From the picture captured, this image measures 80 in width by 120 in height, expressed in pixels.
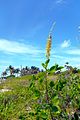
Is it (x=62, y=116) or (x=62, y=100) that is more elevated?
(x=62, y=100)

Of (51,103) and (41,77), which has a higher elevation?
(41,77)

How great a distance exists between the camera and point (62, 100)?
11.8m

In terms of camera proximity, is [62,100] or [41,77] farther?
[62,100]

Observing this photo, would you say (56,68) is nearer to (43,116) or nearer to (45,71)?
(45,71)

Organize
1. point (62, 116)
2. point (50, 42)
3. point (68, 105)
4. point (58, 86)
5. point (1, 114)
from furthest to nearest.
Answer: point (1, 114) < point (68, 105) < point (62, 116) < point (58, 86) < point (50, 42)

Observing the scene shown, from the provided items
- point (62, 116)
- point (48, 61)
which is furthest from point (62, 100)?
point (48, 61)

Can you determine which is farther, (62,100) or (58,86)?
(62,100)

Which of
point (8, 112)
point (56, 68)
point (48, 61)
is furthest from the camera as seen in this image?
point (8, 112)

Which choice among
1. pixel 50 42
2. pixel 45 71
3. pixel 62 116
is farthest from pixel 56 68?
pixel 62 116

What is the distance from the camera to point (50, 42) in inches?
219

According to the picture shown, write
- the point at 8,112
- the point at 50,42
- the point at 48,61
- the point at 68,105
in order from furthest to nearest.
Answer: the point at 8,112, the point at 68,105, the point at 48,61, the point at 50,42

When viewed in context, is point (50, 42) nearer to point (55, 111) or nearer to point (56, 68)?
point (56, 68)

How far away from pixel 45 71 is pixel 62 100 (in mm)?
5552

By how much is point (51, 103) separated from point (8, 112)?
856cm
